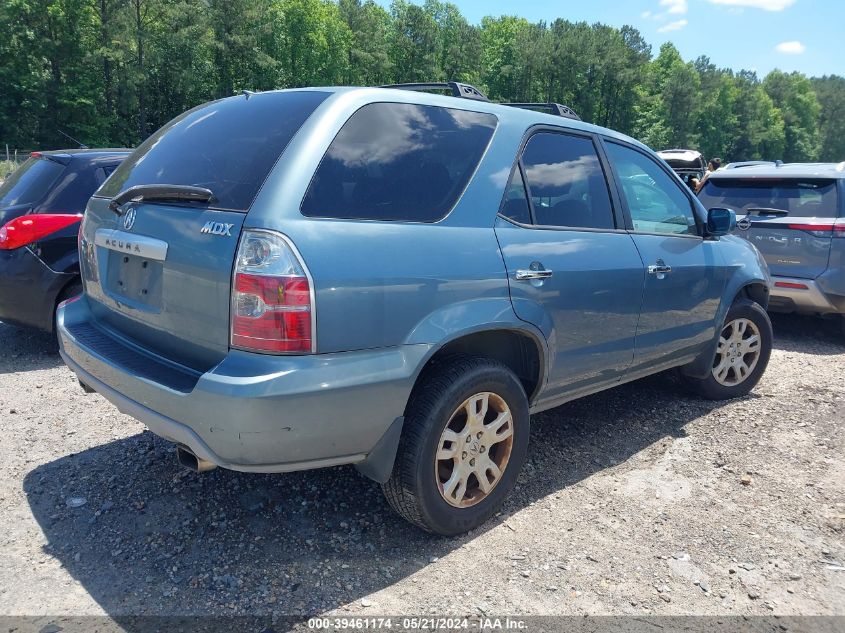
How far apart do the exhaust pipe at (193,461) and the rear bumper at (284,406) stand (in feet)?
0.36

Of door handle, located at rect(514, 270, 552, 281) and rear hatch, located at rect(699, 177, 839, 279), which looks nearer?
door handle, located at rect(514, 270, 552, 281)

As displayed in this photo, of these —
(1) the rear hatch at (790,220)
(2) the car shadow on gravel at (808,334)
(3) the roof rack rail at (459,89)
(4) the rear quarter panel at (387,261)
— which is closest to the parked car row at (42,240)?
(3) the roof rack rail at (459,89)

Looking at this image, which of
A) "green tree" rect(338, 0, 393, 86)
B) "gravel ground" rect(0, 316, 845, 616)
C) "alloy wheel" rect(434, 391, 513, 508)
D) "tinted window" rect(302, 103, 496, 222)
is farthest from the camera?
"green tree" rect(338, 0, 393, 86)

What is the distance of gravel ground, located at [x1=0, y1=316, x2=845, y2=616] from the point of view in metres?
2.57

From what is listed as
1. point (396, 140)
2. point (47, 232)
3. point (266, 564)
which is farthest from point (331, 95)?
point (47, 232)

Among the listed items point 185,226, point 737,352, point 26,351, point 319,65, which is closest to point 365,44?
point 319,65

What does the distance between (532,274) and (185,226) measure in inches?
59.6

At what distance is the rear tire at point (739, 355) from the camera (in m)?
4.82

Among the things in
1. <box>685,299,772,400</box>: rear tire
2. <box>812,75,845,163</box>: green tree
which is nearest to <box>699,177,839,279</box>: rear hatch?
<box>685,299,772,400</box>: rear tire

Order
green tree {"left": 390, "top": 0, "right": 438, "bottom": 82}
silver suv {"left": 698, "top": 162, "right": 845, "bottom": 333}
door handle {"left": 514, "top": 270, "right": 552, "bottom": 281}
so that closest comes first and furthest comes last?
1. door handle {"left": 514, "top": 270, "right": 552, "bottom": 281}
2. silver suv {"left": 698, "top": 162, "right": 845, "bottom": 333}
3. green tree {"left": 390, "top": 0, "right": 438, "bottom": 82}

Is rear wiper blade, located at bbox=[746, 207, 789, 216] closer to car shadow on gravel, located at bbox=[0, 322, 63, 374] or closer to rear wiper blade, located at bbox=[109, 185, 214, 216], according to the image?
rear wiper blade, located at bbox=[109, 185, 214, 216]

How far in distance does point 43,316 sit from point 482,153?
397cm

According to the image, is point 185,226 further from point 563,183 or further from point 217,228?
point 563,183

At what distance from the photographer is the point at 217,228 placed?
2379 millimetres
